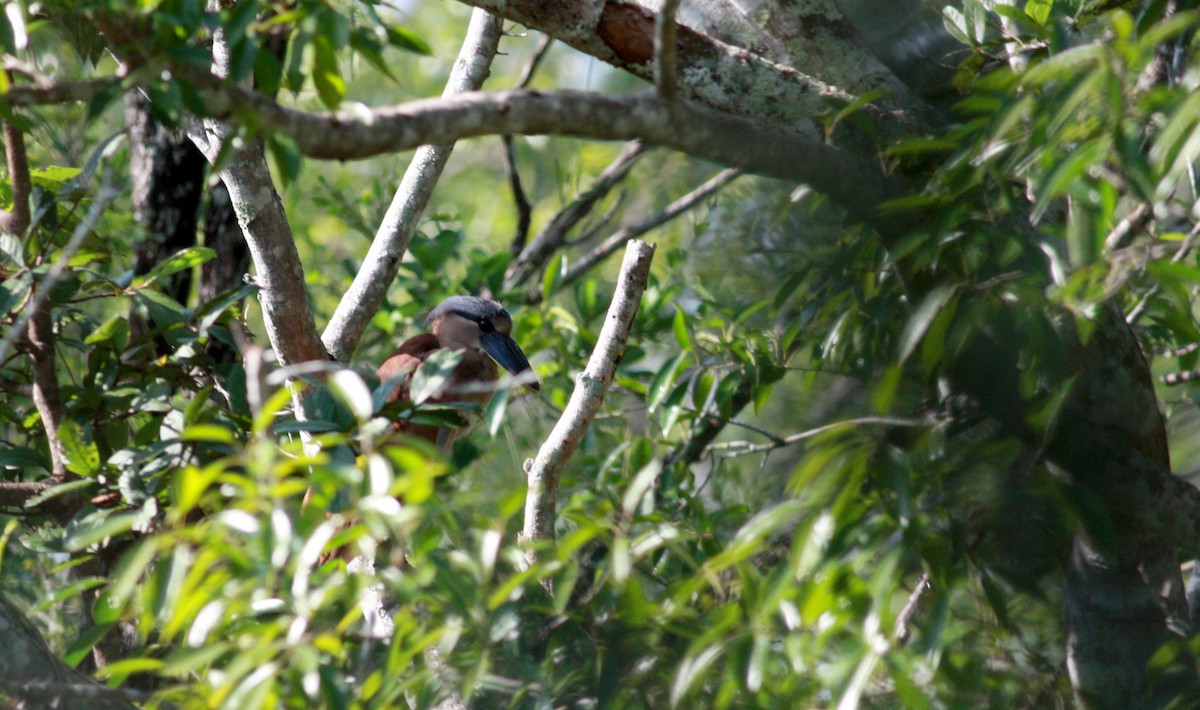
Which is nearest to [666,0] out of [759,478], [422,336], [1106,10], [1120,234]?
[1120,234]

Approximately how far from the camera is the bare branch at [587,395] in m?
2.37

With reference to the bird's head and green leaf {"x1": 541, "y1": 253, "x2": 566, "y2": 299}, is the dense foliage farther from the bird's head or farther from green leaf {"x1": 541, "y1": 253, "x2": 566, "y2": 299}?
the bird's head

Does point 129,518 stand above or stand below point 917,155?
below

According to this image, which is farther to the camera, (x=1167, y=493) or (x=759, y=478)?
(x=759, y=478)

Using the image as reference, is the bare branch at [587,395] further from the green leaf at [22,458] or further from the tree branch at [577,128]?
the green leaf at [22,458]

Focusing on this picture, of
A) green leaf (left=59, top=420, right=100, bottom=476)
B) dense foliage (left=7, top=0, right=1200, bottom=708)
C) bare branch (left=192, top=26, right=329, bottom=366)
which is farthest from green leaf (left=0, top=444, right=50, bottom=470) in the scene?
bare branch (left=192, top=26, right=329, bottom=366)

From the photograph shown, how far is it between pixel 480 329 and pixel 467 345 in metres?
0.09

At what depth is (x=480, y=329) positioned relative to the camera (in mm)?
4336

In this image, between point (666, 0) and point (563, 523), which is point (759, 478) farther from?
point (666, 0)

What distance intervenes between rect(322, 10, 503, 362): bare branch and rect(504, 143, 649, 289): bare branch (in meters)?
1.61

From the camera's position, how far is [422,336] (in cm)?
410

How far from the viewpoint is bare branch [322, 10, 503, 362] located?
301 centimetres

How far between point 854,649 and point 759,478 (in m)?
1.77

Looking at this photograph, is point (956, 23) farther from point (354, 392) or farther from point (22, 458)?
point (22, 458)
